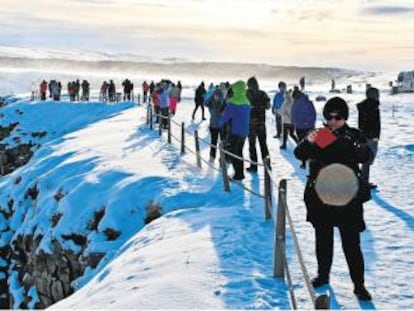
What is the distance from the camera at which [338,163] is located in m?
6.14

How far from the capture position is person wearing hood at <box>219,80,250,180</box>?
42.4 ft

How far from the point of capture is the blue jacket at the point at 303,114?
50.9 feet

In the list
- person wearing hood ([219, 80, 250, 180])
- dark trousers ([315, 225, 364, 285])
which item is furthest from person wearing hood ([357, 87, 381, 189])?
dark trousers ([315, 225, 364, 285])

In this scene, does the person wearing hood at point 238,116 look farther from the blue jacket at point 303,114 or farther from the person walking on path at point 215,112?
the person walking on path at point 215,112

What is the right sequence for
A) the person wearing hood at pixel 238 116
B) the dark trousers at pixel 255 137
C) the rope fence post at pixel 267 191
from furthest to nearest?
the dark trousers at pixel 255 137
the person wearing hood at pixel 238 116
the rope fence post at pixel 267 191

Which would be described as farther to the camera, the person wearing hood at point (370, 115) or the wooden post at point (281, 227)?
the person wearing hood at point (370, 115)

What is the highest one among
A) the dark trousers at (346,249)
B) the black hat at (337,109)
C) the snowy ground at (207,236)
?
the black hat at (337,109)

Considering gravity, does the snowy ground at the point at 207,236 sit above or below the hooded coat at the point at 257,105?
below

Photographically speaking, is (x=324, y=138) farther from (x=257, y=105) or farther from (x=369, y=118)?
(x=257, y=105)

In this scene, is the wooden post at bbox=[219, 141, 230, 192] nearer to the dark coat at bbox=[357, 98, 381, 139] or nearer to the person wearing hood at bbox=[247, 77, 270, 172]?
the person wearing hood at bbox=[247, 77, 270, 172]

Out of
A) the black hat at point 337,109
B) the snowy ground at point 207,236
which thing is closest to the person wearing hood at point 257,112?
the snowy ground at point 207,236

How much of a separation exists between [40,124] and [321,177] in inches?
1402

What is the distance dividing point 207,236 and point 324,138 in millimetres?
3878

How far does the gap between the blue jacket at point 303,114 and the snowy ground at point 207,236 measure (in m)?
1.10
